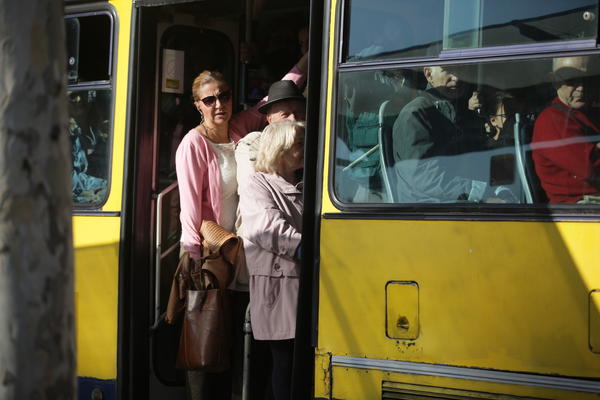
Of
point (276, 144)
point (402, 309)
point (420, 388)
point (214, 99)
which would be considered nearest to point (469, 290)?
point (402, 309)

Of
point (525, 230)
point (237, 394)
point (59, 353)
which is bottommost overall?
point (237, 394)

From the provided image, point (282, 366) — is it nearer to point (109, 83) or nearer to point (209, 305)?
point (209, 305)

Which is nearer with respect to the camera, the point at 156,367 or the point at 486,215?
the point at 486,215

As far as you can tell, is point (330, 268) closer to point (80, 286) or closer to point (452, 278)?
point (452, 278)

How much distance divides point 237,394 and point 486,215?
5.91 ft

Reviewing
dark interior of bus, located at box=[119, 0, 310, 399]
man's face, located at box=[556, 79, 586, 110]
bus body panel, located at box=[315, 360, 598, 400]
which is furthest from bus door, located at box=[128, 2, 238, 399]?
man's face, located at box=[556, 79, 586, 110]

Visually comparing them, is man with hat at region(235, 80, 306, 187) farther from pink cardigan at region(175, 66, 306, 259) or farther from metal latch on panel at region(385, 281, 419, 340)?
metal latch on panel at region(385, 281, 419, 340)

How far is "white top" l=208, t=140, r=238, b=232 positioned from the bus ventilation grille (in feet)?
4.46

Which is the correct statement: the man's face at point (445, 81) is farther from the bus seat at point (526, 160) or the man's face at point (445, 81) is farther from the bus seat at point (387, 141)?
the bus seat at point (526, 160)

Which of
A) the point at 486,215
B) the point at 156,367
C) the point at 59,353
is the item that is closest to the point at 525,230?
the point at 486,215

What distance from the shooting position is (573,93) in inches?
147

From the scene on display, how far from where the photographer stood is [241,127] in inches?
211

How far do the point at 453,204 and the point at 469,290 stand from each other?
1.18 feet

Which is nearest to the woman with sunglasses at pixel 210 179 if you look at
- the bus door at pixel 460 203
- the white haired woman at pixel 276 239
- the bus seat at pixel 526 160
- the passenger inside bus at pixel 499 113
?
the white haired woman at pixel 276 239
